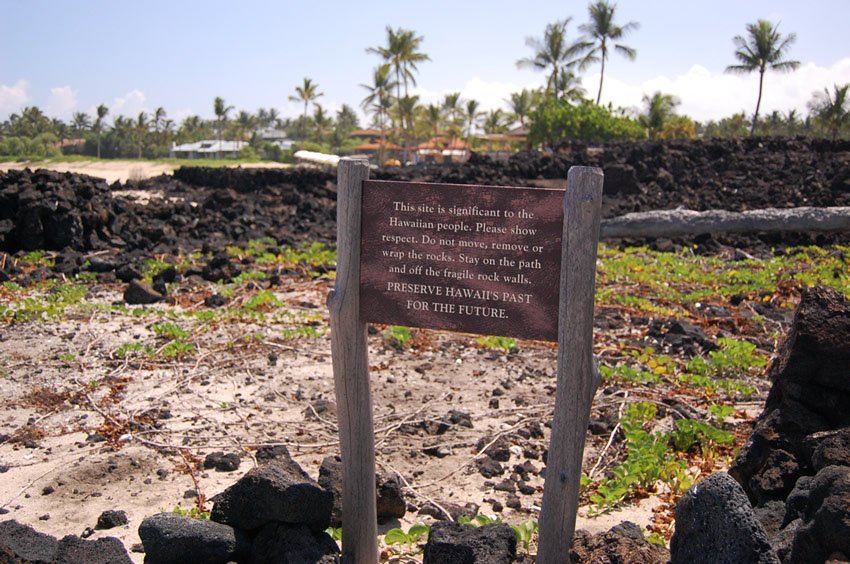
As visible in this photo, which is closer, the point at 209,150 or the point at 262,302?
the point at 262,302

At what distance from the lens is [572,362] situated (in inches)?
137

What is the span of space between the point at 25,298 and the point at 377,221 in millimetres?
7724

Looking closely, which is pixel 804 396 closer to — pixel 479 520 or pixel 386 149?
pixel 479 520

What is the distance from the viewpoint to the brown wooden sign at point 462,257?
3.48 metres

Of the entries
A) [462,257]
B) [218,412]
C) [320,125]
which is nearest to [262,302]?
[218,412]

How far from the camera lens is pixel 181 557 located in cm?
356

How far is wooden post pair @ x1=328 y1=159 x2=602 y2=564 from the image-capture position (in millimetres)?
3400

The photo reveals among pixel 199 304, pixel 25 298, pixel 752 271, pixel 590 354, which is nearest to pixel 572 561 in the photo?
pixel 590 354

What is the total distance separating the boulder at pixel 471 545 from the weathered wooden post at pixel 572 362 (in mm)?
184

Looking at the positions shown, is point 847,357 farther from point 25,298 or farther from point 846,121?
point 846,121

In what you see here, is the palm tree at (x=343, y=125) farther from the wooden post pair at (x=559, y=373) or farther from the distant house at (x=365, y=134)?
the wooden post pair at (x=559, y=373)

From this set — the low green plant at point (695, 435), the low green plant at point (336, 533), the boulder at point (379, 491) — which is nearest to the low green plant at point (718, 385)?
the low green plant at point (695, 435)

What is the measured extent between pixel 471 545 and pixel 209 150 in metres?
98.0

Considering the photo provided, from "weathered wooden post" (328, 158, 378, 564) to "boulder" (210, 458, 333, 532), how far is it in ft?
0.58
